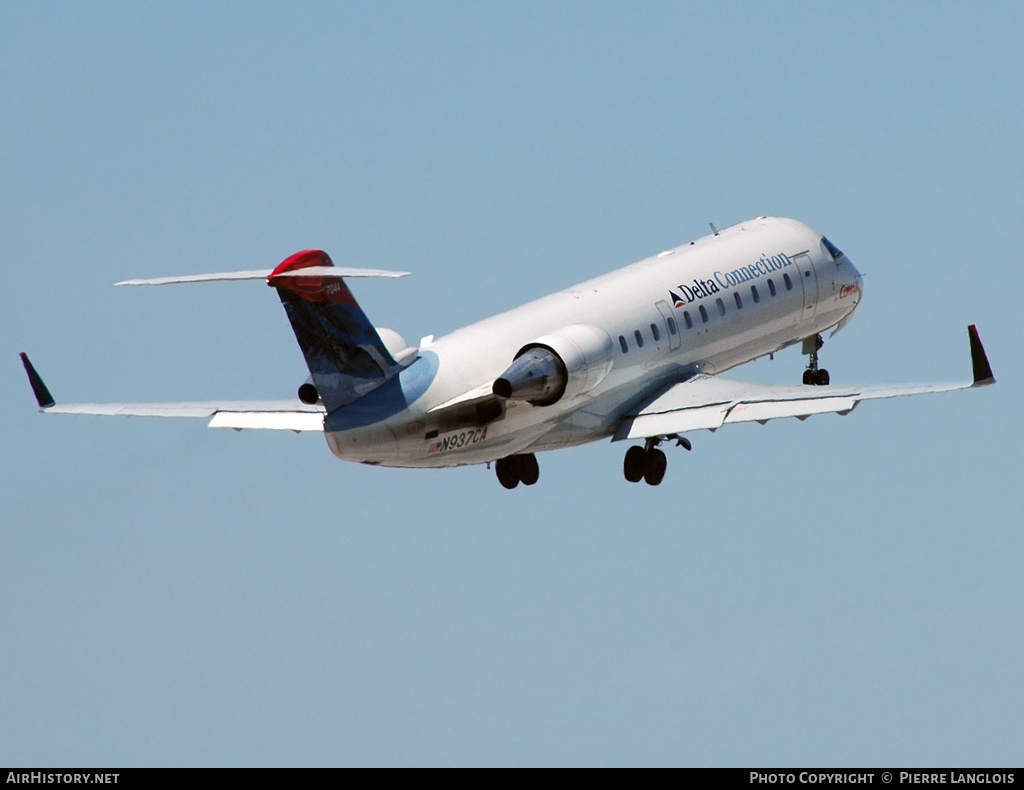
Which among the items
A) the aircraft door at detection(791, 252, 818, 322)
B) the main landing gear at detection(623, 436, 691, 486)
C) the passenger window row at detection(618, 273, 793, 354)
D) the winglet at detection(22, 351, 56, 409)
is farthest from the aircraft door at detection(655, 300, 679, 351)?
the winglet at detection(22, 351, 56, 409)

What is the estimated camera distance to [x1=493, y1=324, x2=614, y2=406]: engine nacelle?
43.1m

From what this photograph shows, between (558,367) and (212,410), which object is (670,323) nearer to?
(558,367)

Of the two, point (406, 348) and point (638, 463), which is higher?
point (406, 348)

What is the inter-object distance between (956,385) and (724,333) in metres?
8.94

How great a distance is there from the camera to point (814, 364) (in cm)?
5334

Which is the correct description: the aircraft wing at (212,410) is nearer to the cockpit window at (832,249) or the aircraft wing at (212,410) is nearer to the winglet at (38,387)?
the winglet at (38,387)

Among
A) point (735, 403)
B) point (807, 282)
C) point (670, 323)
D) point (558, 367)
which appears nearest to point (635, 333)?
point (670, 323)

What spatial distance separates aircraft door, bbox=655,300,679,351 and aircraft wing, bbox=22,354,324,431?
743 cm

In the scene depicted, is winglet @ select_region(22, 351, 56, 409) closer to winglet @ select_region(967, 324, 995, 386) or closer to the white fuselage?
the white fuselage

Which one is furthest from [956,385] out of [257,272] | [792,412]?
[257,272]

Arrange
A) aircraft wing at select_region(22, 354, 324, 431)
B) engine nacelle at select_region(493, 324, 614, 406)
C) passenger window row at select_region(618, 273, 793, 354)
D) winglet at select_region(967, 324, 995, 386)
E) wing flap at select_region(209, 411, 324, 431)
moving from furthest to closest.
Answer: passenger window row at select_region(618, 273, 793, 354) < aircraft wing at select_region(22, 354, 324, 431) < wing flap at select_region(209, 411, 324, 431) < engine nacelle at select_region(493, 324, 614, 406) < winglet at select_region(967, 324, 995, 386)

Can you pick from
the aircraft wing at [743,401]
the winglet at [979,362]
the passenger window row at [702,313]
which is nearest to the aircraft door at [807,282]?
the passenger window row at [702,313]

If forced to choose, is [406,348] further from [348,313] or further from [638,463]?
[638,463]

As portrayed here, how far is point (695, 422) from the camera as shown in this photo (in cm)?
4547
